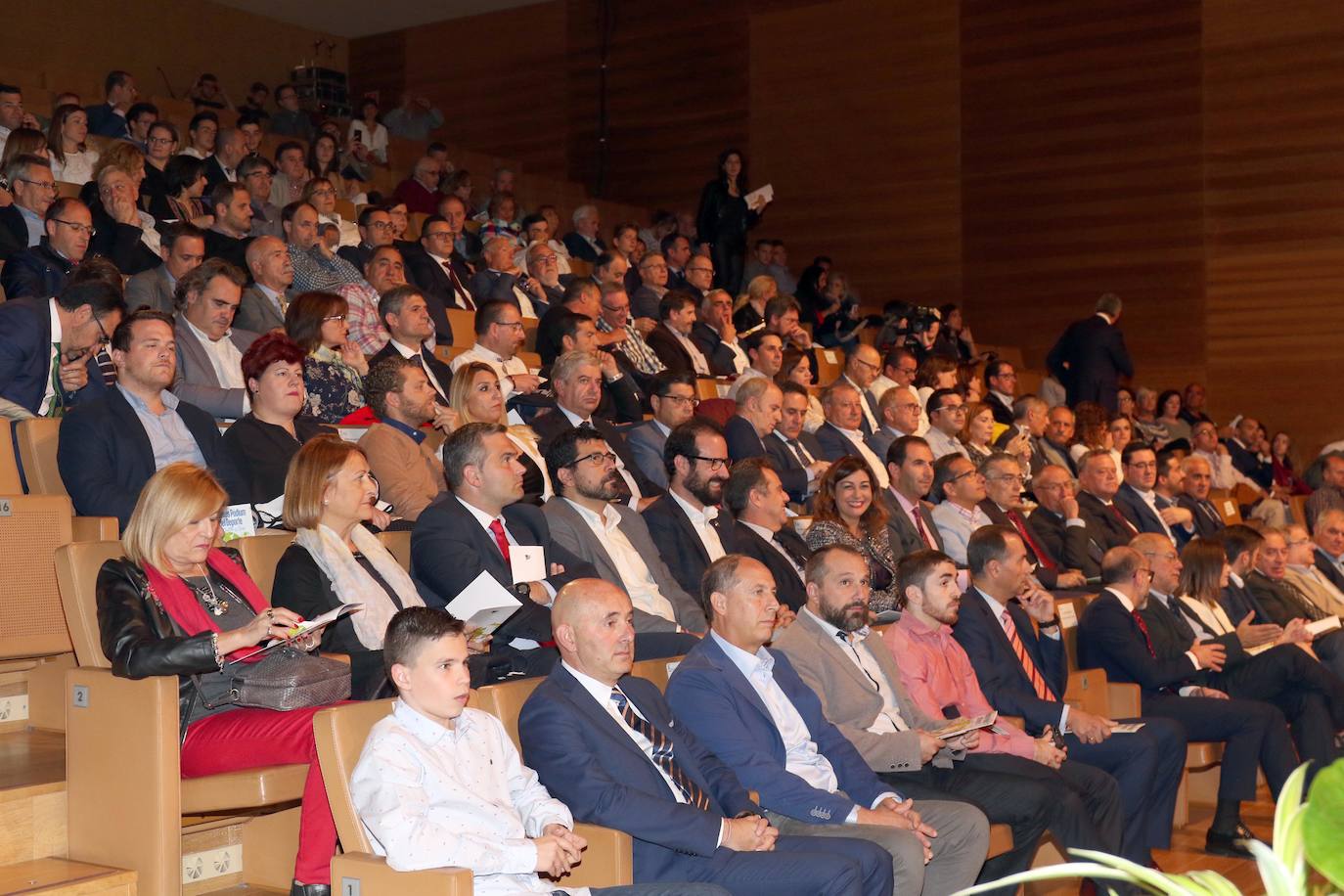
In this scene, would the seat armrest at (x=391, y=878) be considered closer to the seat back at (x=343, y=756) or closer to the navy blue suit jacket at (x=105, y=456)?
the seat back at (x=343, y=756)

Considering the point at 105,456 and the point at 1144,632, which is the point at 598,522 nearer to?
the point at 105,456

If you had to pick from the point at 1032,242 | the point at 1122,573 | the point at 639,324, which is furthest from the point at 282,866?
the point at 1032,242

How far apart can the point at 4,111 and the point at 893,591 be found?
177 inches

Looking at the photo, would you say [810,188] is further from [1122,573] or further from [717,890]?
[717,890]

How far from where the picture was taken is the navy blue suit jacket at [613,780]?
265 cm

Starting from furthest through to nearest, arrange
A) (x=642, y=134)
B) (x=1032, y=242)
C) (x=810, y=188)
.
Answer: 1. (x=642, y=134)
2. (x=810, y=188)
3. (x=1032, y=242)

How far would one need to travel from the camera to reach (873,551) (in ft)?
15.5

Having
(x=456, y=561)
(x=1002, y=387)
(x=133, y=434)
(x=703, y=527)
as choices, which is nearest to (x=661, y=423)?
(x=703, y=527)

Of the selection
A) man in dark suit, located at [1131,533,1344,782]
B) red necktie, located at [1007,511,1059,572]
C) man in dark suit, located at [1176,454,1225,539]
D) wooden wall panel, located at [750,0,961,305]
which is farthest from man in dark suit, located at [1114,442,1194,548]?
wooden wall panel, located at [750,0,961,305]

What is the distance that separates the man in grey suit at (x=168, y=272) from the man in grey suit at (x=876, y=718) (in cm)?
273

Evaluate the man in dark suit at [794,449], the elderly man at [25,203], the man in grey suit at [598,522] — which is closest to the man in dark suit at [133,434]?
the man in grey suit at [598,522]

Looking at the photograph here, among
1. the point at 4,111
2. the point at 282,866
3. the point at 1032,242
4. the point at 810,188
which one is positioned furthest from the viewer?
the point at 810,188

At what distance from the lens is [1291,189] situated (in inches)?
366

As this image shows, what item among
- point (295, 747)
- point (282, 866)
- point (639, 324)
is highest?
point (639, 324)
